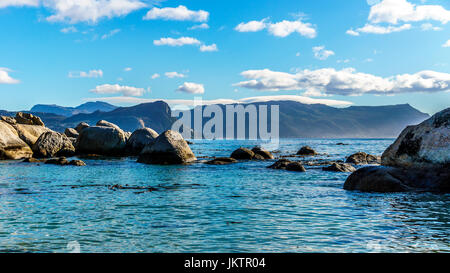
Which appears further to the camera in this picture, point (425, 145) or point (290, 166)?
point (290, 166)

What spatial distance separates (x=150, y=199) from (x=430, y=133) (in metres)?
11.3

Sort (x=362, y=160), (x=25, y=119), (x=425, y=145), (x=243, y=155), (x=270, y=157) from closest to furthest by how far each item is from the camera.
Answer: (x=425, y=145) → (x=362, y=160) → (x=243, y=155) → (x=270, y=157) → (x=25, y=119)

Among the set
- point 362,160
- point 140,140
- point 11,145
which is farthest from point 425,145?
point 11,145

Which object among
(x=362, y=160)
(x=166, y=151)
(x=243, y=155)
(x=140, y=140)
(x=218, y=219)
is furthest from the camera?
(x=140, y=140)

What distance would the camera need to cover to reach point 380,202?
12.2 metres

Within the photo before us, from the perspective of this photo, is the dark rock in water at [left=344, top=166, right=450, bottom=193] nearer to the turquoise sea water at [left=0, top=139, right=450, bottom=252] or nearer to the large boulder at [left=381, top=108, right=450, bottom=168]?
the large boulder at [left=381, top=108, right=450, bottom=168]

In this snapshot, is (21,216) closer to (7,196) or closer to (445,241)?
(7,196)

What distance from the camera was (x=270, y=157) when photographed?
1471 inches

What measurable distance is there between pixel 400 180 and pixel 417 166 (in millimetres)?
968

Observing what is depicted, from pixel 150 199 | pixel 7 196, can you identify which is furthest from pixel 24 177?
pixel 150 199

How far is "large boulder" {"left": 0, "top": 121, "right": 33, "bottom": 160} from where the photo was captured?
101ft

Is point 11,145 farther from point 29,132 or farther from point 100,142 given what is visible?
point 100,142

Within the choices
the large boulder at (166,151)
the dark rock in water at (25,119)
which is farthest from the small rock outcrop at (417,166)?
the dark rock in water at (25,119)

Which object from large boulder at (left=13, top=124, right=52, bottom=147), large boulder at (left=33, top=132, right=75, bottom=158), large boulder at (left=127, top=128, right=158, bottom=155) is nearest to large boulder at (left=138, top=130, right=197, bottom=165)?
large boulder at (left=127, top=128, right=158, bottom=155)
